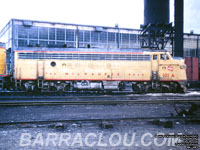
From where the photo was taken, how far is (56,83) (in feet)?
47.6

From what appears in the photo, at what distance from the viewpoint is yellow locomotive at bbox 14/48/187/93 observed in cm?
1431

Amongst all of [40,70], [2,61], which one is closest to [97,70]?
[40,70]

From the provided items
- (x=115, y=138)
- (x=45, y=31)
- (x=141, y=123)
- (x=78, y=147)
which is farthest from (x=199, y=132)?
(x=45, y=31)

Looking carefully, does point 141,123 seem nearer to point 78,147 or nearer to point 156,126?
point 156,126

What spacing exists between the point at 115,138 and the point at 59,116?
3.34 m

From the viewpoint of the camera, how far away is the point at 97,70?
1470 cm

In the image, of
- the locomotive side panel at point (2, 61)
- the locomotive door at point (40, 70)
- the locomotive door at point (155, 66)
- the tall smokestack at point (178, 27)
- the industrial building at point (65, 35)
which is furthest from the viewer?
the industrial building at point (65, 35)

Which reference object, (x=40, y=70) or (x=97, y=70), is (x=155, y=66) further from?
(x=40, y=70)

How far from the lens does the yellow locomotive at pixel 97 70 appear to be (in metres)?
14.3

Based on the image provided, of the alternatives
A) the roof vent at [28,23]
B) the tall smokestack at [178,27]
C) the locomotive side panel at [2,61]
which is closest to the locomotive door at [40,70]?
the locomotive side panel at [2,61]

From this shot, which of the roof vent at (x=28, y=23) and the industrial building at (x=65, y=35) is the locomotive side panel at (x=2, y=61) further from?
the roof vent at (x=28, y=23)

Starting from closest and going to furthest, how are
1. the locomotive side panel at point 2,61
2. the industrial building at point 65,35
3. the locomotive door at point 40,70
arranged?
the locomotive door at point 40,70 → the locomotive side panel at point 2,61 → the industrial building at point 65,35

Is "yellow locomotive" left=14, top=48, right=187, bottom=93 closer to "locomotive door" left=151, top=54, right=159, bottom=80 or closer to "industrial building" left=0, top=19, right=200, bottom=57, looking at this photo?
"locomotive door" left=151, top=54, right=159, bottom=80

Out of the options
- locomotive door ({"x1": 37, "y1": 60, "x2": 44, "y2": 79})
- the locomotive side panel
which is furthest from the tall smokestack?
the locomotive side panel
